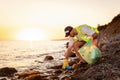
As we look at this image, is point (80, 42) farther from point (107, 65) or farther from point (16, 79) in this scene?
point (16, 79)

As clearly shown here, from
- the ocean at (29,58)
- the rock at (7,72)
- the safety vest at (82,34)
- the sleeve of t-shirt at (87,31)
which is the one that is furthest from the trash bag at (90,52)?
the ocean at (29,58)

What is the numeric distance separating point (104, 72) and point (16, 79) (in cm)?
578

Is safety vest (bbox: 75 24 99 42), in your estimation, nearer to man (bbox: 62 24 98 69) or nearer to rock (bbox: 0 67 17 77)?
man (bbox: 62 24 98 69)

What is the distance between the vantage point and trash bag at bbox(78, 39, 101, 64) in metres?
10.5

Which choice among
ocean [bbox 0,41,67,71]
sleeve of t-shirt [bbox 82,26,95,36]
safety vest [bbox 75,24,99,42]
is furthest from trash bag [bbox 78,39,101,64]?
ocean [bbox 0,41,67,71]

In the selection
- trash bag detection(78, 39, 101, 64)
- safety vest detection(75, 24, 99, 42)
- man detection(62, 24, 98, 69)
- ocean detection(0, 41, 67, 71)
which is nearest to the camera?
trash bag detection(78, 39, 101, 64)

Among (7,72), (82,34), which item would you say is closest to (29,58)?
(7,72)

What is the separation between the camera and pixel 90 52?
1066cm

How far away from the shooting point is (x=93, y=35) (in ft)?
34.8

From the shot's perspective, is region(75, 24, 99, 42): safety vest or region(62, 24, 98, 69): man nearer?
region(62, 24, 98, 69): man

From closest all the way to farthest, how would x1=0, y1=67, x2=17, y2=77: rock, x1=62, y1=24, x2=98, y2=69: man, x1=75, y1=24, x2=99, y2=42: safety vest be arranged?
x1=62, y1=24, x2=98, y2=69: man, x1=75, y1=24, x2=99, y2=42: safety vest, x1=0, y1=67, x2=17, y2=77: rock

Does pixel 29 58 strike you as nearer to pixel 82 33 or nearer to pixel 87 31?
pixel 82 33

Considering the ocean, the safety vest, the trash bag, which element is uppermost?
the safety vest

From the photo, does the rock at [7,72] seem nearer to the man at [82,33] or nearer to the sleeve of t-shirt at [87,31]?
the man at [82,33]
